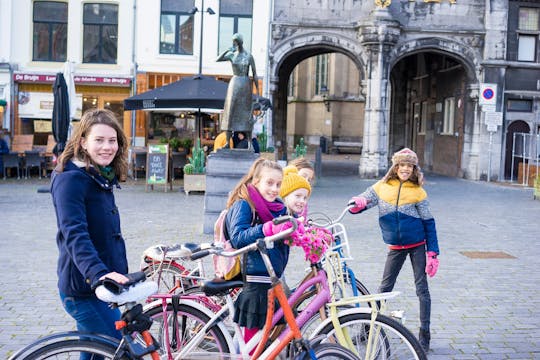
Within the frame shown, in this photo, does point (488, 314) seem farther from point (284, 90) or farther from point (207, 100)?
point (284, 90)

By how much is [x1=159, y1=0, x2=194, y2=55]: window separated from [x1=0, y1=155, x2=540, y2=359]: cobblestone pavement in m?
6.68

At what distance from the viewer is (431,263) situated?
5.14m

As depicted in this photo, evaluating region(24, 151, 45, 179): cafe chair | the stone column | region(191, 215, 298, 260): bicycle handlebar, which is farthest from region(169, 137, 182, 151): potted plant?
region(191, 215, 298, 260): bicycle handlebar

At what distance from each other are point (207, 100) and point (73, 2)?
8.28 m

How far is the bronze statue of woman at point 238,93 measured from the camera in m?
10.7

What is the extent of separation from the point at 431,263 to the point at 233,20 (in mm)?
18049

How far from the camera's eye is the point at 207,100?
1588 cm

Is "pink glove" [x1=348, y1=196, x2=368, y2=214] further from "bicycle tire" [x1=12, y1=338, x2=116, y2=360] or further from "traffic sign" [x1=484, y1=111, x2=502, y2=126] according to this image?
"traffic sign" [x1=484, y1=111, x2=502, y2=126]

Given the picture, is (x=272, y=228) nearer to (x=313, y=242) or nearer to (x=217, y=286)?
(x=313, y=242)

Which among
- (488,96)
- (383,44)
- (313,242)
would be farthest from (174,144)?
(313,242)

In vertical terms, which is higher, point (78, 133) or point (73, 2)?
point (73, 2)

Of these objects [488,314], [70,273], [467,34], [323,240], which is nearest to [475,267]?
[488,314]

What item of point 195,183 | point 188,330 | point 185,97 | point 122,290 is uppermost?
point 185,97

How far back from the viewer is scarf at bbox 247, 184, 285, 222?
12.6 feet
